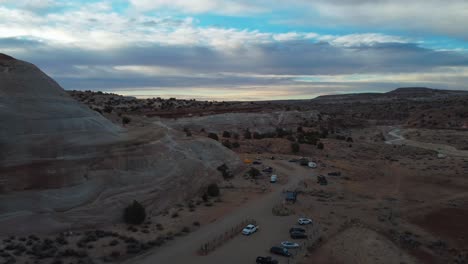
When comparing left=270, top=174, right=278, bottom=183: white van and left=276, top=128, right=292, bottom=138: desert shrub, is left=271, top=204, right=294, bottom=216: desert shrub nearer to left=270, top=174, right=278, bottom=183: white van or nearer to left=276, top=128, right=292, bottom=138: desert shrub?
left=270, top=174, right=278, bottom=183: white van

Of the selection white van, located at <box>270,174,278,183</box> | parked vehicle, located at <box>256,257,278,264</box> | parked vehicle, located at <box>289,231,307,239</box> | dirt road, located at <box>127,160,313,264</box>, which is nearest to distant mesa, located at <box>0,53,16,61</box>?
dirt road, located at <box>127,160,313,264</box>

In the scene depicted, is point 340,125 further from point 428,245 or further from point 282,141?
point 428,245

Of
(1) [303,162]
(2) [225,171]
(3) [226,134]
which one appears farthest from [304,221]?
(3) [226,134]

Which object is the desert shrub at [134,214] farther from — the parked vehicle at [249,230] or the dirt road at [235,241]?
the parked vehicle at [249,230]

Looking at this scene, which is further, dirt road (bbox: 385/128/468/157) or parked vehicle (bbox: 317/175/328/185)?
dirt road (bbox: 385/128/468/157)

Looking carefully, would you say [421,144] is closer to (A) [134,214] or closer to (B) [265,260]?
(B) [265,260]

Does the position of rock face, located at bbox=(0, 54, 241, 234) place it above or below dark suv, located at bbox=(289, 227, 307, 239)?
above

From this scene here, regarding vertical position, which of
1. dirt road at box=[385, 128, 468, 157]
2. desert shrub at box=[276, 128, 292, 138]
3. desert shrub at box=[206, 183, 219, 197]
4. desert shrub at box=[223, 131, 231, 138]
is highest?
desert shrub at box=[223, 131, 231, 138]

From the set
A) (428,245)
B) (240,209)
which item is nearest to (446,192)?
(428,245)
